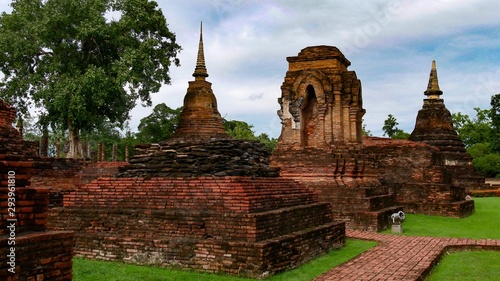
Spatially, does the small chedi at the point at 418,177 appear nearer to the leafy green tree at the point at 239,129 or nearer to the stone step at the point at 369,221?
the stone step at the point at 369,221

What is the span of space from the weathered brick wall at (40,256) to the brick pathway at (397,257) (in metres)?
3.79

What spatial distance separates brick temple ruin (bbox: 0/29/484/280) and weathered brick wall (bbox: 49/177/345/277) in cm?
2

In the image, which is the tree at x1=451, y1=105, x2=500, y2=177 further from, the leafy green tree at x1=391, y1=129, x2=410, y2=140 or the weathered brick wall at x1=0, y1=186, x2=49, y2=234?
the weathered brick wall at x1=0, y1=186, x2=49, y2=234

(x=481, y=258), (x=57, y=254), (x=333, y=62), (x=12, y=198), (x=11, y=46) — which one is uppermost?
(x=11, y=46)

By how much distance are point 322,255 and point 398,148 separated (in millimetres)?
11317

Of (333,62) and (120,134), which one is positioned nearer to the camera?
(333,62)

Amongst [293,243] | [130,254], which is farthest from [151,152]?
[293,243]

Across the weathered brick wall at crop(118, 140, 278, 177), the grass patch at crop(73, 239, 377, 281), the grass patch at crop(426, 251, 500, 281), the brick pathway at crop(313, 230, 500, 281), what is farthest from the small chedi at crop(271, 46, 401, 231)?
the grass patch at crop(73, 239, 377, 281)

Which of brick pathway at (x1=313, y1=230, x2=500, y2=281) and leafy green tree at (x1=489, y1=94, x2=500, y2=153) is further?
leafy green tree at (x1=489, y1=94, x2=500, y2=153)

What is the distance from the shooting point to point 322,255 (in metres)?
9.22

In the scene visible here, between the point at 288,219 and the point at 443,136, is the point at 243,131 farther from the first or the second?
the point at 288,219

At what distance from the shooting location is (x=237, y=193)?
25.2 ft

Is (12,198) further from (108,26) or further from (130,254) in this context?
(108,26)

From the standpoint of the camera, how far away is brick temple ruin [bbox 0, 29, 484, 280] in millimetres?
7078
